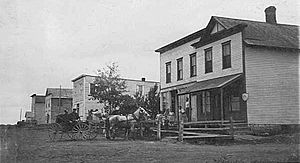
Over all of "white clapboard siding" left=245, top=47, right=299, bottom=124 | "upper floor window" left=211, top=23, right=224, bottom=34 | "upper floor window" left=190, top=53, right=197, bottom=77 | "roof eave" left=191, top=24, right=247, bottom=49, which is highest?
"upper floor window" left=211, top=23, right=224, bottom=34

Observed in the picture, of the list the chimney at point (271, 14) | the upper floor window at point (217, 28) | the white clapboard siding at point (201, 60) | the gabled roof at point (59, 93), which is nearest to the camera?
the white clapboard siding at point (201, 60)

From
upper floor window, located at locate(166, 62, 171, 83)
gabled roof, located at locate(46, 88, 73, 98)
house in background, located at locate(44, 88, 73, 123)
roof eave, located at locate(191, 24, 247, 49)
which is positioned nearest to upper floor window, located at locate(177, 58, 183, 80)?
upper floor window, located at locate(166, 62, 171, 83)

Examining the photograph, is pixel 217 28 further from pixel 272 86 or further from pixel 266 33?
pixel 272 86

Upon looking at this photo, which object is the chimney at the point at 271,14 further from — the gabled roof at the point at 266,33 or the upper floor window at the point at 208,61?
the upper floor window at the point at 208,61

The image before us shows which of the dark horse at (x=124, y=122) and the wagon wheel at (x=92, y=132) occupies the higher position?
the dark horse at (x=124, y=122)

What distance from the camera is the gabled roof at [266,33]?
24.4 meters

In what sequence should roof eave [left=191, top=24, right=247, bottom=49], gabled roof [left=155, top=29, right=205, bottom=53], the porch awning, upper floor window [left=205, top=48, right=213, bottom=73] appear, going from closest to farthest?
Result: the porch awning < roof eave [left=191, top=24, right=247, bottom=49] < upper floor window [left=205, top=48, right=213, bottom=73] < gabled roof [left=155, top=29, right=205, bottom=53]

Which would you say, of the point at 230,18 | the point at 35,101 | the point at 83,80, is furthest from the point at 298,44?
the point at 35,101

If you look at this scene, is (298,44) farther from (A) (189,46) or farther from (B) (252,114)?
(A) (189,46)

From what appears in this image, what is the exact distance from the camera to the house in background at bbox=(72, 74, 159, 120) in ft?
180

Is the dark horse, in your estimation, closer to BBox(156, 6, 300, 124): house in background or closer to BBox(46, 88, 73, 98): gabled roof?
BBox(156, 6, 300, 124): house in background

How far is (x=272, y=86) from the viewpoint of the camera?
2436cm

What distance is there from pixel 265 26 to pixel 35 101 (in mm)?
59296

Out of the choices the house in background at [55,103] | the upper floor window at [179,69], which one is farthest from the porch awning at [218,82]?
the house in background at [55,103]
